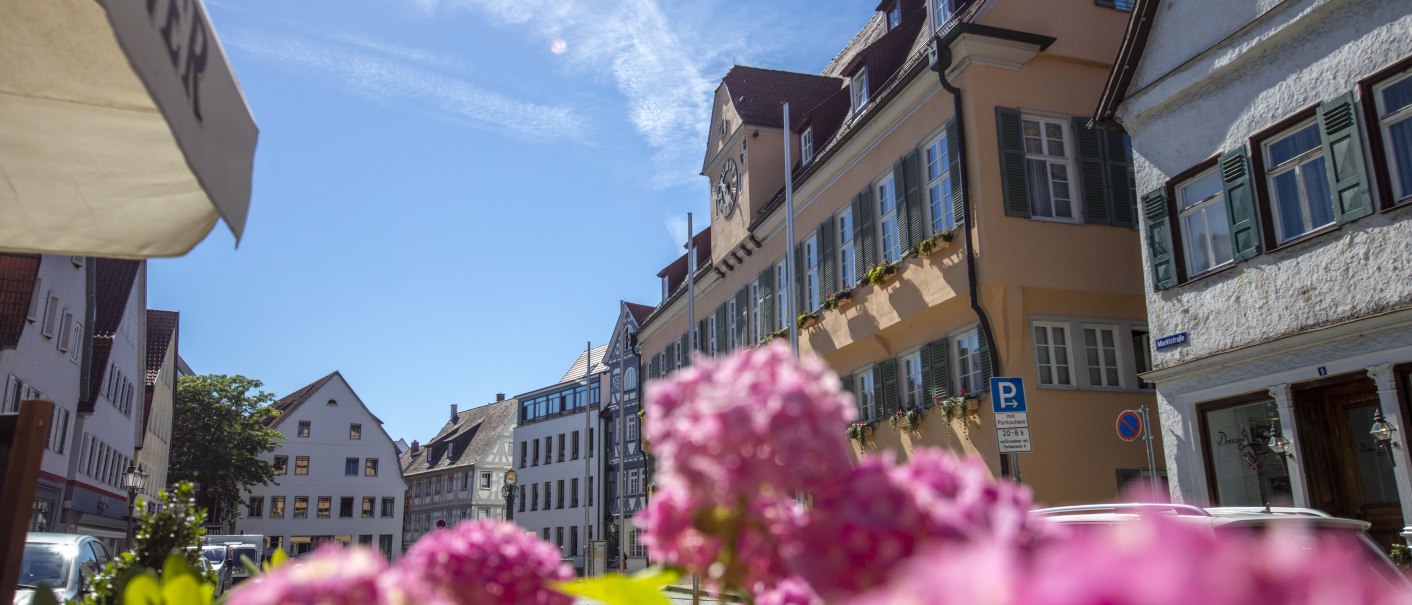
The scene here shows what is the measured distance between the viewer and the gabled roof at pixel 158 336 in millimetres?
47406

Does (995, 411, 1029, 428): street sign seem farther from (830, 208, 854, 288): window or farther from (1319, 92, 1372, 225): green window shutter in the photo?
(830, 208, 854, 288): window

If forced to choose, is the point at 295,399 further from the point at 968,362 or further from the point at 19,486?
the point at 19,486

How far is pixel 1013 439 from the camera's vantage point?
40.2ft

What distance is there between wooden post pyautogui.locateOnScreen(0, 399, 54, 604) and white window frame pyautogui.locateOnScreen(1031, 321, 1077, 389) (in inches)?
583

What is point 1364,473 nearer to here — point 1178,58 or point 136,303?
point 1178,58

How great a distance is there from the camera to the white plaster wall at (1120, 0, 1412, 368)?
10.8 meters

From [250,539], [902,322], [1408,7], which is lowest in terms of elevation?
[250,539]

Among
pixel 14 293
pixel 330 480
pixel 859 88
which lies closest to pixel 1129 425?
pixel 859 88

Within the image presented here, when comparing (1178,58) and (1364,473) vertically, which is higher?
(1178,58)

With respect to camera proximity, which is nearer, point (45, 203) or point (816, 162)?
point (45, 203)

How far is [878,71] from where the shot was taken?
21.7 m

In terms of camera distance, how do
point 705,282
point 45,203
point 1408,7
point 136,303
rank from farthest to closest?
point 136,303 < point 705,282 < point 1408,7 < point 45,203

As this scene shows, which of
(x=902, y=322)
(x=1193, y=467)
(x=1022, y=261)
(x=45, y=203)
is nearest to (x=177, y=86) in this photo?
(x=45, y=203)

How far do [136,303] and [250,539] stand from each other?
9.86 m
